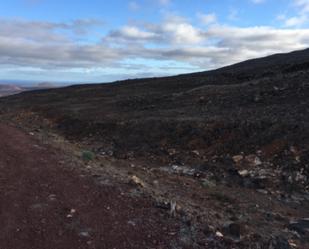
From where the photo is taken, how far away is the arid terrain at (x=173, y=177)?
7797 millimetres

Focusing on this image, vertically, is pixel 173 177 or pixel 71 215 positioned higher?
pixel 71 215

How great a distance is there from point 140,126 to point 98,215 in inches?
487

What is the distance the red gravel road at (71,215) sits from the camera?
7.32 m

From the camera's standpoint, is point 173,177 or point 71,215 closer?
point 71,215

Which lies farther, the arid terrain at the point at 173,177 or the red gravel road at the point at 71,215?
the arid terrain at the point at 173,177

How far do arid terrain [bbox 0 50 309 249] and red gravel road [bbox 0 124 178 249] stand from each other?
0.06ft

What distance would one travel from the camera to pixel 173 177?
43.6ft

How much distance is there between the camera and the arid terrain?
780 centimetres

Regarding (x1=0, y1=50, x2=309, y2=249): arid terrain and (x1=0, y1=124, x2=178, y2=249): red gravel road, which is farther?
(x1=0, y1=50, x2=309, y2=249): arid terrain

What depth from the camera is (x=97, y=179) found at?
36.5 feet

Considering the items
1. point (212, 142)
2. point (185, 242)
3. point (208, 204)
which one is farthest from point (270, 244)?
point (212, 142)

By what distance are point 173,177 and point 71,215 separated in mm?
5225

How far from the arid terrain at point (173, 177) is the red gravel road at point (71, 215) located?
0.02 metres

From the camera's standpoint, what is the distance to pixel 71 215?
27.7 feet
